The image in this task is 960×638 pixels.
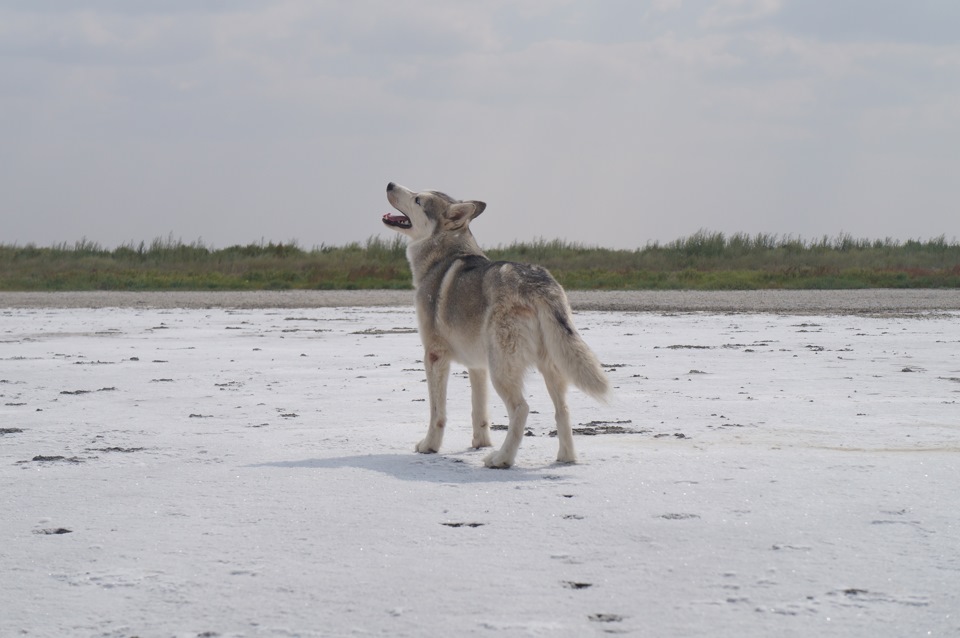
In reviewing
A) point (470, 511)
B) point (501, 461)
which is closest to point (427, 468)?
point (501, 461)

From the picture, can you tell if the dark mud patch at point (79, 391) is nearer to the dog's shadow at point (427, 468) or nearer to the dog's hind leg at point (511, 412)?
the dog's shadow at point (427, 468)

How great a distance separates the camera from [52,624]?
261 centimetres

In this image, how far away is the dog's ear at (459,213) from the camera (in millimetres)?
5844

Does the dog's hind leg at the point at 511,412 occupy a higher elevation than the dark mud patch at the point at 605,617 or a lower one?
higher

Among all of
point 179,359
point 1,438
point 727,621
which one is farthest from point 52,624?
point 179,359

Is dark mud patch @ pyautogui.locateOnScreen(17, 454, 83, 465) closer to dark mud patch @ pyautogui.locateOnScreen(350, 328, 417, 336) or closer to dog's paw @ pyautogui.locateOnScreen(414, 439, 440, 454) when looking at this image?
dog's paw @ pyautogui.locateOnScreen(414, 439, 440, 454)

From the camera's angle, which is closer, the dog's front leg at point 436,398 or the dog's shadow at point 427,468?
the dog's shadow at point 427,468

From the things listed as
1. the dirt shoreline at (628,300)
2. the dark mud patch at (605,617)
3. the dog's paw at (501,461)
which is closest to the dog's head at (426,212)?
the dog's paw at (501,461)

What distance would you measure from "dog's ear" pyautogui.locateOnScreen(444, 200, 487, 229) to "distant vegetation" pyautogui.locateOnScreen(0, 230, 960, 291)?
17392mm

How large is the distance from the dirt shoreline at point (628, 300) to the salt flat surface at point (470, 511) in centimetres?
876

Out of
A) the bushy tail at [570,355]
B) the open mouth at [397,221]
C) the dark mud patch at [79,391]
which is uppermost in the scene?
the open mouth at [397,221]

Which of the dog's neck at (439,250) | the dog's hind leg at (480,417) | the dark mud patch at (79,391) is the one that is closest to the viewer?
the dog's hind leg at (480,417)

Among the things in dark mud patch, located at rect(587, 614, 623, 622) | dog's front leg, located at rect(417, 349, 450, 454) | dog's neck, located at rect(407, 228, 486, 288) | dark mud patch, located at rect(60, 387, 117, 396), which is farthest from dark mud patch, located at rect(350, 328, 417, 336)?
dark mud patch, located at rect(587, 614, 623, 622)

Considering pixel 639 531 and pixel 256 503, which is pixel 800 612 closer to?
pixel 639 531
